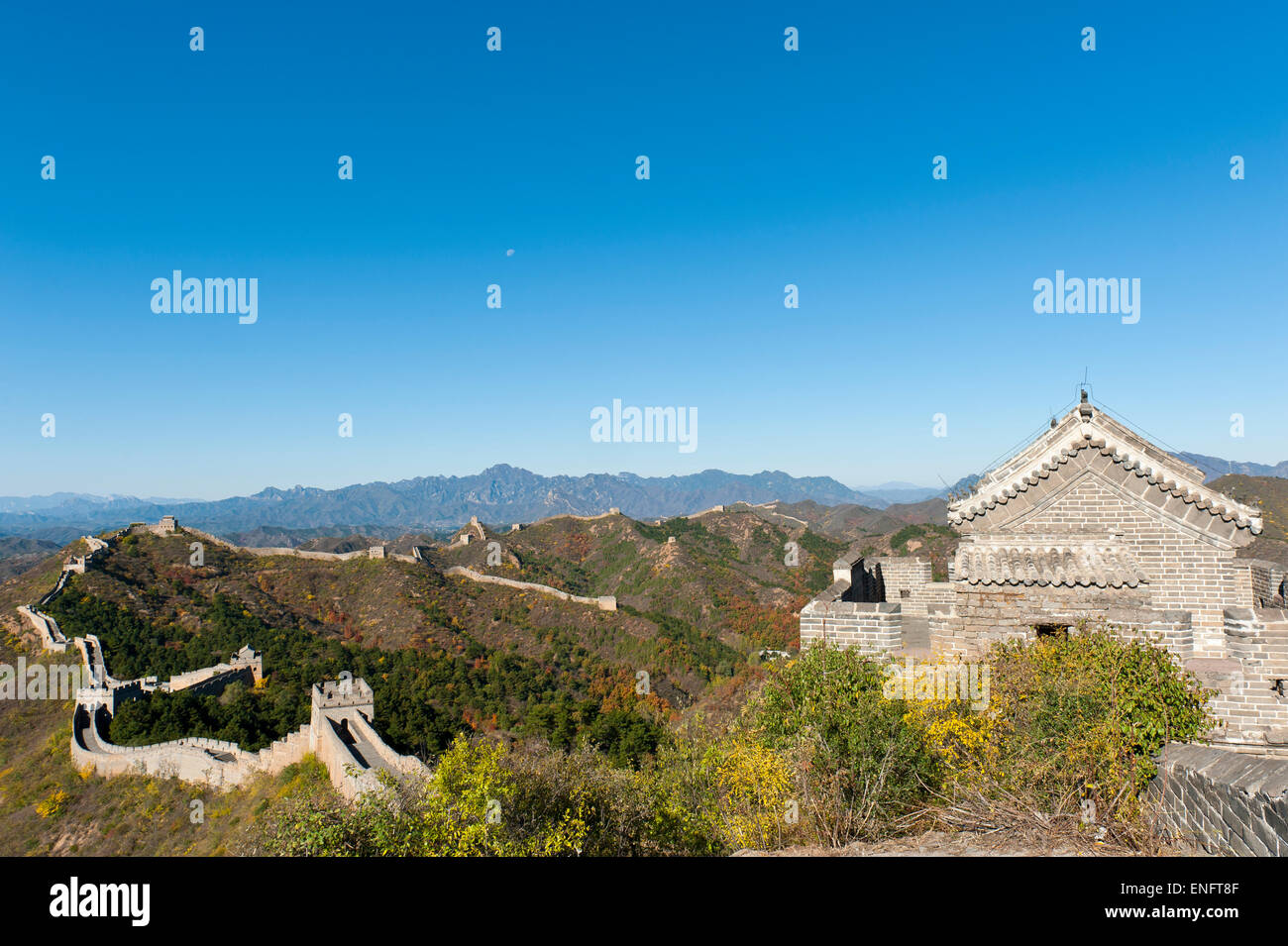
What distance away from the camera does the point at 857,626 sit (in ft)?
40.9

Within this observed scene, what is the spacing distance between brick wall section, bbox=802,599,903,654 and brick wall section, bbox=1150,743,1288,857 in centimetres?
446

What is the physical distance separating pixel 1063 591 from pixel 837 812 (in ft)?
20.3

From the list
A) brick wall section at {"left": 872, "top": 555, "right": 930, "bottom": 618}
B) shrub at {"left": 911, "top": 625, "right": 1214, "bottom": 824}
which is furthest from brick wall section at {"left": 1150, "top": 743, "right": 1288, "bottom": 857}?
brick wall section at {"left": 872, "top": 555, "right": 930, "bottom": 618}

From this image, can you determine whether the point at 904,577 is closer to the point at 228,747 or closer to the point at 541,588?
the point at 228,747

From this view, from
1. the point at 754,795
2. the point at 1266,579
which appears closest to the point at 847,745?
the point at 754,795

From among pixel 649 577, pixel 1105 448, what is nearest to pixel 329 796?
pixel 1105 448

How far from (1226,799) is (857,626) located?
242 inches

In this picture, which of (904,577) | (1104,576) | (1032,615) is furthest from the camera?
(904,577)

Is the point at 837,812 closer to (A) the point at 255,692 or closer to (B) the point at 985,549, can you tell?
(B) the point at 985,549

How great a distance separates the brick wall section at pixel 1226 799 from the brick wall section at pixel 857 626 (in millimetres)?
4461

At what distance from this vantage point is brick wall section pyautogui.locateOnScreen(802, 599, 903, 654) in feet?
40.5

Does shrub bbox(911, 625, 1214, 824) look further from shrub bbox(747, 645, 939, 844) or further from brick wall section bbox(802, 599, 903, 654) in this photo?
brick wall section bbox(802, 599, 903, 654)
